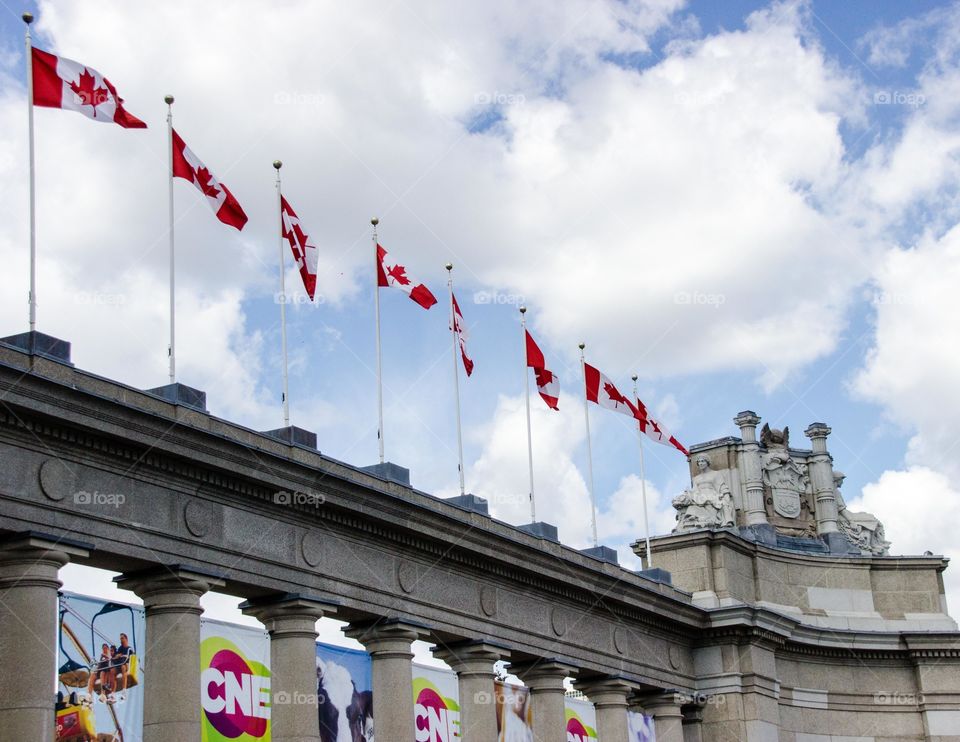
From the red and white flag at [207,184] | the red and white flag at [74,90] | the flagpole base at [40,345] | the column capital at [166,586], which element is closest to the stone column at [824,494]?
the red and white flag at [207,184]

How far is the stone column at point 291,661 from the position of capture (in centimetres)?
3322

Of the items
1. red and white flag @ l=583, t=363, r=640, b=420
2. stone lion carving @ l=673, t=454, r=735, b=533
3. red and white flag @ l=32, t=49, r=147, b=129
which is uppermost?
red and white flag @ l=32, t=49, r=147, b=129

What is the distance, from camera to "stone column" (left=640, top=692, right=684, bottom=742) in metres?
49.8

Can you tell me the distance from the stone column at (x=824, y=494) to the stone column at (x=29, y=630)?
39.6 meters

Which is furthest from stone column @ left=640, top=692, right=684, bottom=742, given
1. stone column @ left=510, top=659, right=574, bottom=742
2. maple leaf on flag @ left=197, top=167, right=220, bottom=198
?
maple leaf on flag @ left=197, top=167, right=220, bottom=198

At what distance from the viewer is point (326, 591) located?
34.7 metres

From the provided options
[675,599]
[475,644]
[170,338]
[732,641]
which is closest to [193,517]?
[170,338]

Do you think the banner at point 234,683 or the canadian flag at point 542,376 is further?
the canadian flag at point 542,376

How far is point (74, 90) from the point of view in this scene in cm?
3055

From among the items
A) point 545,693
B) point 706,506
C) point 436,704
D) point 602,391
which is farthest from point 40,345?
point 706,506

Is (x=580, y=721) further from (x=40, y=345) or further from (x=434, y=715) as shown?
(x=40, y=345)

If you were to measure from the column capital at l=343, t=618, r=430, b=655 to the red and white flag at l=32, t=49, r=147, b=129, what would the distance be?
13.8 m

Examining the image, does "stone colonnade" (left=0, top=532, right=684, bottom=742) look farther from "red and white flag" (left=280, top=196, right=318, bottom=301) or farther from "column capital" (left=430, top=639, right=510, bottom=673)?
"red and white flag" (left=280, top=196, right=318, bottom=301)

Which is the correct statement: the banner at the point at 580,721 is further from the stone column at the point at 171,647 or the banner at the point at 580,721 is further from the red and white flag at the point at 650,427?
the stone column at the point at 171,647
